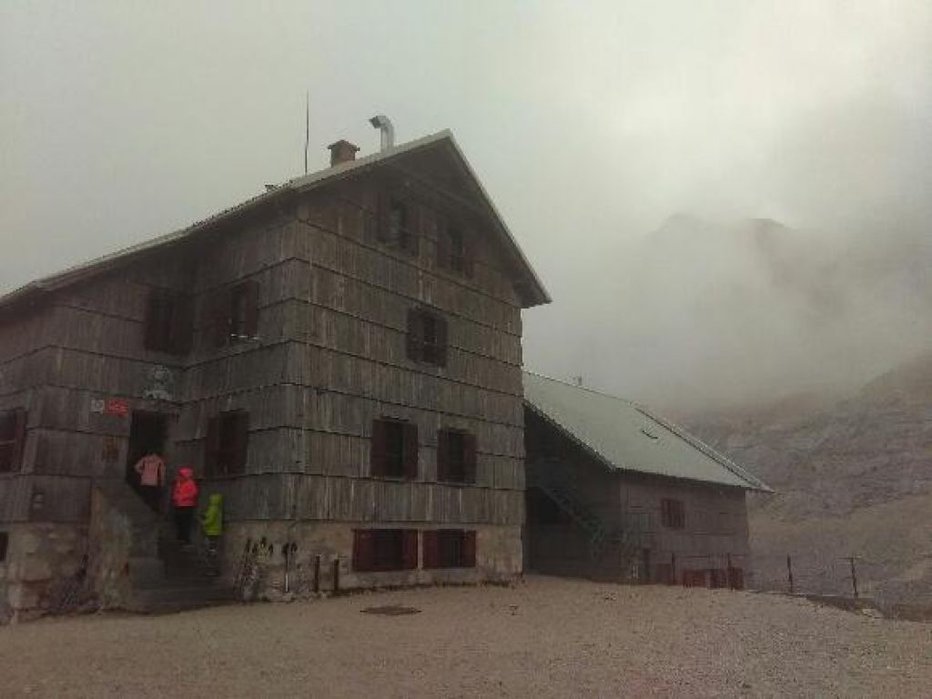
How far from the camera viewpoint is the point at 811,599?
2300 cm

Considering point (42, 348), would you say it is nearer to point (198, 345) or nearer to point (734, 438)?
point (198, 345)

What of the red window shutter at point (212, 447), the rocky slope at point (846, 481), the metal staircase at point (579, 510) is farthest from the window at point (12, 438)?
the rocky slope at point (846, 481)

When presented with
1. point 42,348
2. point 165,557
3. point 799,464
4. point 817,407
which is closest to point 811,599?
point 165,557

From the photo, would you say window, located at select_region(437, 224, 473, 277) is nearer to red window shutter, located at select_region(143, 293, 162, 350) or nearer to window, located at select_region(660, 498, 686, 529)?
red window shutter, located at select_region(143, 293, 162, 350)

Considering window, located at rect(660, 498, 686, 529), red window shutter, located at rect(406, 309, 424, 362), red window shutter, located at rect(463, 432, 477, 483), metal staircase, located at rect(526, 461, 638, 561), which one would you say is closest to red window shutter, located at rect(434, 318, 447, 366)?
red window shutter, located at rect(406, 309, 424, 362)

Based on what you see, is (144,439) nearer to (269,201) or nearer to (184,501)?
(184,501)

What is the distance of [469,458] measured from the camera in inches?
882

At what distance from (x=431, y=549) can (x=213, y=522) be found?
233 inches

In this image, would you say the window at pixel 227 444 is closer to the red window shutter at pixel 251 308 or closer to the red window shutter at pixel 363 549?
the red window shutter at pixel 251 308

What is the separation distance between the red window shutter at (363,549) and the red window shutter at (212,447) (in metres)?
3.92

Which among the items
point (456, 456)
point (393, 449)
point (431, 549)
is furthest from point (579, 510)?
point (393, 449)

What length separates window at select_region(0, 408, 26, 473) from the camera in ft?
59.7

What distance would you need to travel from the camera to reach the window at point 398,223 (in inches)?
838

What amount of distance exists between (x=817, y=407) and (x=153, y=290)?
90076mm
